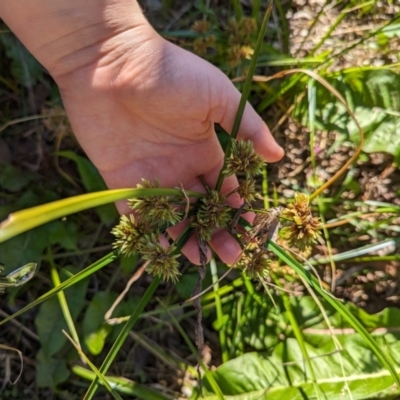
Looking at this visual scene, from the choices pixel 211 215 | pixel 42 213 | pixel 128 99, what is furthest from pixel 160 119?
pixel 42 213

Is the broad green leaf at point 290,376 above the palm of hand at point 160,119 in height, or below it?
below

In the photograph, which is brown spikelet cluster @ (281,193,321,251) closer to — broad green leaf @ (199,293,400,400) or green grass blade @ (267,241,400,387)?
green grass blade @ (267,241,400,387)

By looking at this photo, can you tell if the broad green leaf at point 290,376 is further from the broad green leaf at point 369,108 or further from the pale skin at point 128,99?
the broad green leaf at point 369,108

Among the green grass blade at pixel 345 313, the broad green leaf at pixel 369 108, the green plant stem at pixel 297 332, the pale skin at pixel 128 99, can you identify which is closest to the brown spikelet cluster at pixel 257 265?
the green grass blade at pixel 345 313

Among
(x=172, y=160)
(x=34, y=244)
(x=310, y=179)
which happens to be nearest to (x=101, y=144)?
(x=172, y=160)

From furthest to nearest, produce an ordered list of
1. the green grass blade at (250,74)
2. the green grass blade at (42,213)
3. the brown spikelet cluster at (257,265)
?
the brown spikelet cluster at (257,265) < the green grass blade at (250,74) < the green grass blade at (42,213)

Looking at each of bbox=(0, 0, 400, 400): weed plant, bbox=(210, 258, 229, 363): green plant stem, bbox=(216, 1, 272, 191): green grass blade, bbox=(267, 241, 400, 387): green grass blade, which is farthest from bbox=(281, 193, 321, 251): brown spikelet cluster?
bbox=(210, 258, 229, 363): green plant stem

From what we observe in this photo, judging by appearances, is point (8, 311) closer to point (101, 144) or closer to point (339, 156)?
point (101, 144)

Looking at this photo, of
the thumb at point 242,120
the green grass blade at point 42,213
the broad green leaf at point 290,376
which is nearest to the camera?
the green grass blade at point 42,213
